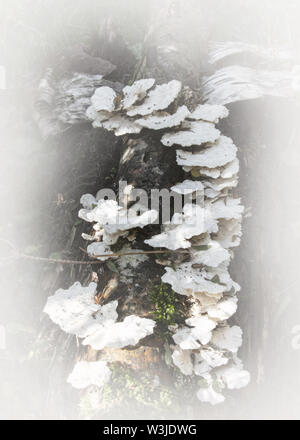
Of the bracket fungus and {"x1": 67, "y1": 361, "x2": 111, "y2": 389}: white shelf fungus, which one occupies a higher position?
the bracket fungus

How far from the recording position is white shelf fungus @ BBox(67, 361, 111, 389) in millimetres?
2025

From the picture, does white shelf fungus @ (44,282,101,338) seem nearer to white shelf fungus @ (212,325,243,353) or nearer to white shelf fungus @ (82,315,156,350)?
white shelf fungus @ (82,315,156,350)

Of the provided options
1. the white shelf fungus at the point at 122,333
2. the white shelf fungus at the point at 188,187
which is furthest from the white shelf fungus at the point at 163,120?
the white shelf fungus at the point at 122,333

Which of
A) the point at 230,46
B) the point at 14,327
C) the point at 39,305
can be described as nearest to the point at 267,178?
the point at 230,46

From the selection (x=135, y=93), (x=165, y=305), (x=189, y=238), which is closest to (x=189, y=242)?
(x=189, y=238)

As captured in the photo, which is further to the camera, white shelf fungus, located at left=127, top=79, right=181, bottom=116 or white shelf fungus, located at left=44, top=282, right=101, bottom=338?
white shelf fungus, located at left=127, top=79, right=181, bottom=116

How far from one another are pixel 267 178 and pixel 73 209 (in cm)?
237

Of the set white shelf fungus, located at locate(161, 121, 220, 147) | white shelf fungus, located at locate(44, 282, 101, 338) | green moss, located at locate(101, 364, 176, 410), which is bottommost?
green moss, located at locate(101, 364, 176, 410)

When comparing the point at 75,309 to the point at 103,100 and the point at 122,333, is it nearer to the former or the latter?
the point at 122,333

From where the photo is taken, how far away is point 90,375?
80.6 inches

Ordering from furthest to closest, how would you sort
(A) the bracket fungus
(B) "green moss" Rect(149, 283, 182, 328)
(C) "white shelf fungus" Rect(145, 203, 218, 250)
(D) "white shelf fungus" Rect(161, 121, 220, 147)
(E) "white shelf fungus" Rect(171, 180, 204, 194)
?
(D) "white shelf fungus" Rect(161, 121, 220, 147) < (E) "white shelf fungus" Rect(171, 180, 204, 194) < (C) "white shelf fungus" Rect(145, 203, 218, 250) < (B) "green moss" Rect(149, 283, 182, 328) < (A) the bracket fungus

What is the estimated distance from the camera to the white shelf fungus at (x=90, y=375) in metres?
2.03

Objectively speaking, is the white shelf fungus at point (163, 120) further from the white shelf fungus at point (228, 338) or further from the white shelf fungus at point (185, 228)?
the white shelf fungus at point (228, 338)

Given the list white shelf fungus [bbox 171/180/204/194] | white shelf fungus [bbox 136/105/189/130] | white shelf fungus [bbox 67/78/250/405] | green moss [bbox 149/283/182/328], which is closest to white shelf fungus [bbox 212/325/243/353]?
white shelf fungus [bbox 67/78/250/405]
